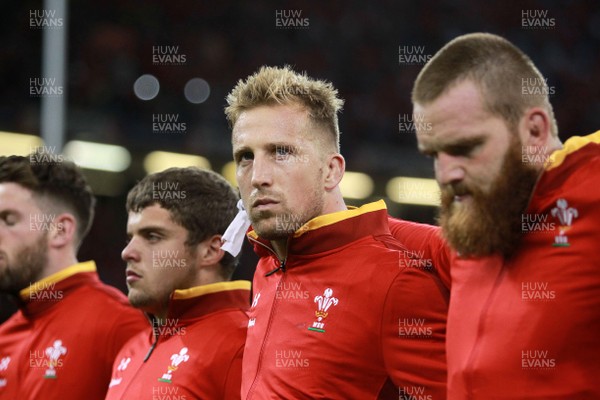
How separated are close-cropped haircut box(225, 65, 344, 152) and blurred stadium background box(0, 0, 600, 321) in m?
5.57

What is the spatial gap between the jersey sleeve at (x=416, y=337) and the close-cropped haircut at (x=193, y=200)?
0.96 metres

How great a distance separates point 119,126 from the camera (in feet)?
27.9

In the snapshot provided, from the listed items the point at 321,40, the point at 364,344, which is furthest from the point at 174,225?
the point at 321,40

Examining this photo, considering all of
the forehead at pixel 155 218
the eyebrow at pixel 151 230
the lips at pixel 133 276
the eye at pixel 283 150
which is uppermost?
the eye at pixel 283 150

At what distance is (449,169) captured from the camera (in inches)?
71.4

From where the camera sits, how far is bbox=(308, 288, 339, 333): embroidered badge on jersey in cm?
224

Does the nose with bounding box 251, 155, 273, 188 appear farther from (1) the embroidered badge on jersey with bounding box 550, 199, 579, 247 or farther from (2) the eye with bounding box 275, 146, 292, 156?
(1) the embroidered badge on jersey with bounding box 550, 199, 579, 247

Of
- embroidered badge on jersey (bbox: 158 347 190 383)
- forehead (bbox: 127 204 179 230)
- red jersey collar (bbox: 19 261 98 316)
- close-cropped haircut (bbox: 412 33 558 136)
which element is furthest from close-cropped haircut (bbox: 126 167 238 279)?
close-cropped haircut (bbox: 412 33 558 136)

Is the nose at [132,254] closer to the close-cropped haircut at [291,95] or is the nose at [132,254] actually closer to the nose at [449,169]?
the close-cropped haircut at [291,95]

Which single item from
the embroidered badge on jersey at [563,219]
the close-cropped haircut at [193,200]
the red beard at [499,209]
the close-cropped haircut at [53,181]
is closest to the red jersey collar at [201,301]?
the close-cropped haircut at [193,200]

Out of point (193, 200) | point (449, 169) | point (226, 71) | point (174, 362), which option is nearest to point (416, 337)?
point (449, 169)

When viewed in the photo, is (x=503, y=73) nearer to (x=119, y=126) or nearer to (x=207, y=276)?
(x=207, y=276)

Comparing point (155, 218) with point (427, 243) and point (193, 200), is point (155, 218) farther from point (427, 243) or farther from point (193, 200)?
point (427, 243)

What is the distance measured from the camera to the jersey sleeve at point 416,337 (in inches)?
83.7
